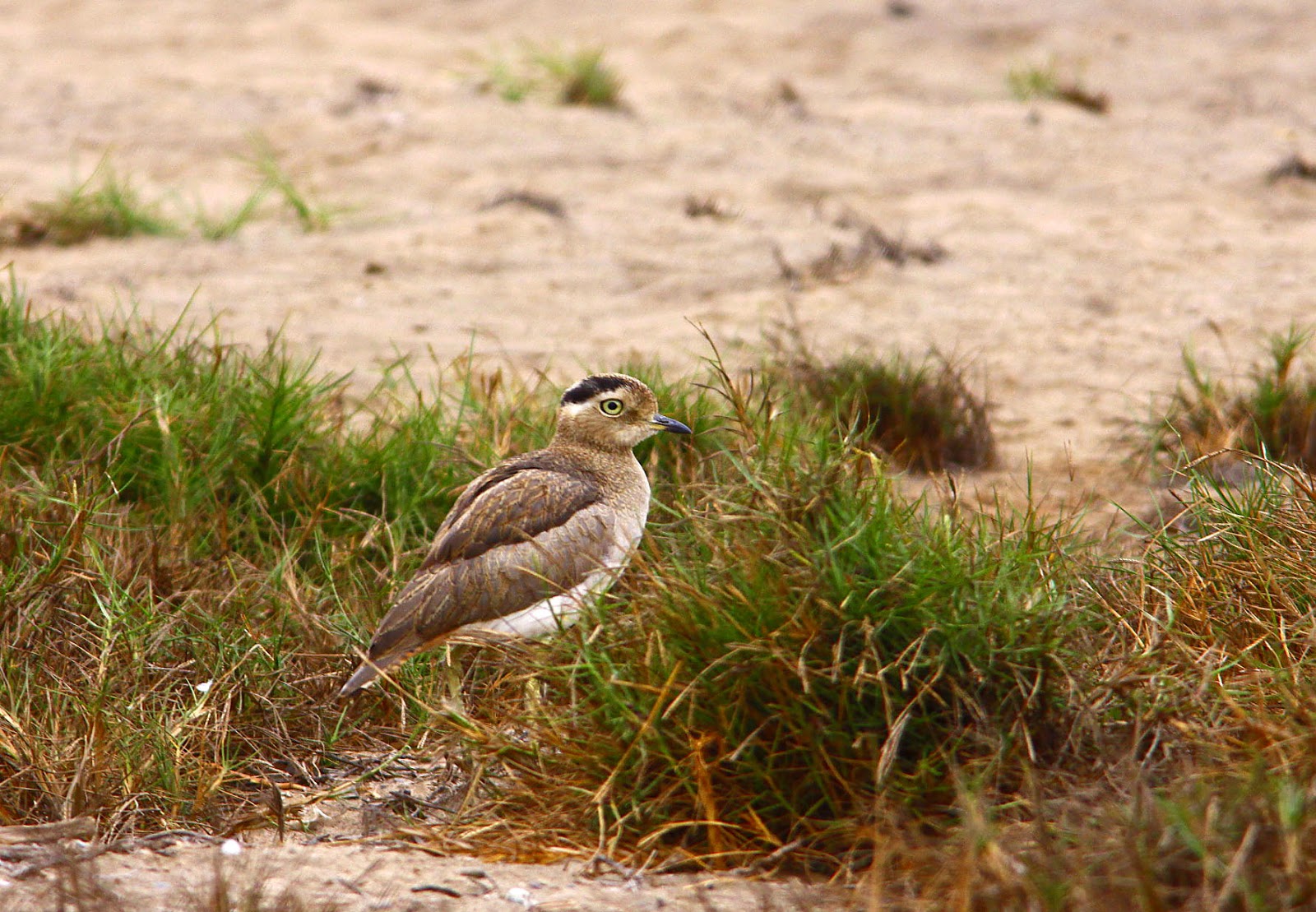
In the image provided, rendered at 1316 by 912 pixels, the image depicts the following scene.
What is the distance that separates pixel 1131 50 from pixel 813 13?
7.83 feet

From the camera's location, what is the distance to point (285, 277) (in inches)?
319

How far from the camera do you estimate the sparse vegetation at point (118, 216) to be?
329 inches

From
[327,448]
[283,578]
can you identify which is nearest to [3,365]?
[327,448]

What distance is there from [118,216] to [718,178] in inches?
134

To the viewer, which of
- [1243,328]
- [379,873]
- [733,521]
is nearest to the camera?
[379,873]

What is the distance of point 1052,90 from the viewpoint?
10867 mm

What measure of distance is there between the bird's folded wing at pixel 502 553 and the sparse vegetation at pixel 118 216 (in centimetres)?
387

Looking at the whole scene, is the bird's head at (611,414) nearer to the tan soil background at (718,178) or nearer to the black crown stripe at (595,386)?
the black crown stripe at (595,386)

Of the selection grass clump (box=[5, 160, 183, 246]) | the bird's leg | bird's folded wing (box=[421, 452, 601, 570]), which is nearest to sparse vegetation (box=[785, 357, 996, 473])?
bird's folded wing (box=[421, 452, 601, 570])

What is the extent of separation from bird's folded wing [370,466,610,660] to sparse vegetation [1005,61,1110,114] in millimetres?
6547

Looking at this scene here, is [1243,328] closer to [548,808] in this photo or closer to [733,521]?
[733,521]

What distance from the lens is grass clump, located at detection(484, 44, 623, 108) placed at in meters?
10.4

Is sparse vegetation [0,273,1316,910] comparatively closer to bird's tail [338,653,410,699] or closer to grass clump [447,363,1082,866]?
grass clump [447,363,1082,866]

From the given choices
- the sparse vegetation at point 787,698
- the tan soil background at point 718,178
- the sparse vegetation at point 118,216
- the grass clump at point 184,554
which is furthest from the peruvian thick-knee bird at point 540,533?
the sparse vegetation at point 118,216
